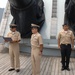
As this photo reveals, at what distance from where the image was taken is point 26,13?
970cm

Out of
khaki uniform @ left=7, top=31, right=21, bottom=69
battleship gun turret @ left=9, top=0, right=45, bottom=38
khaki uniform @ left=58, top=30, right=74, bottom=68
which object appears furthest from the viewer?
battleship gun turret @ left=9, top=0, right=45, bottom=38

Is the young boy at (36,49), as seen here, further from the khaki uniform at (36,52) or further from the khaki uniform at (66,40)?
the khaki uniform at (66,40)

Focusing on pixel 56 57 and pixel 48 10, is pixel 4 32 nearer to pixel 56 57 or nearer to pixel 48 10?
pixel 48 10

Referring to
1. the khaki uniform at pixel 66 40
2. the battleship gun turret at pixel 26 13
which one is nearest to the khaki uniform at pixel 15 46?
the khaki uniform at pixel 66 40

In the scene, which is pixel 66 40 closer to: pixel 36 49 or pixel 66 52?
pixel 66 52

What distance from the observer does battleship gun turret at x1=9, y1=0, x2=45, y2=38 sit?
9200mm

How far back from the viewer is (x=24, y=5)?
9.17 m

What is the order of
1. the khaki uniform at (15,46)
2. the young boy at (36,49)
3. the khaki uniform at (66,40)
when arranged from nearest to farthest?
the young boy at (36,49) → the khaki uniform at (15,46) → the khaki uniform at (66,40)

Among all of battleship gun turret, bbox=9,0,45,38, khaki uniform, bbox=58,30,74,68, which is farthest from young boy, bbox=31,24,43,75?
battleship gun turret, bbox=9,0,45,38

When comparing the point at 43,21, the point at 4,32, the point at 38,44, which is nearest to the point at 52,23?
the point at 43,21

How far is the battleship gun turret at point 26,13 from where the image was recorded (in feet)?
30.2

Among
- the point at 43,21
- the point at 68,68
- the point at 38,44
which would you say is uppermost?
the point at 43,21

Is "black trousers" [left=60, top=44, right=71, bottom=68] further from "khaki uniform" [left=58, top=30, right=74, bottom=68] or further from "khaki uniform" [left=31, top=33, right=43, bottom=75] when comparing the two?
"khaki uniform" [left=31, top=33, right=43, bottom=75]

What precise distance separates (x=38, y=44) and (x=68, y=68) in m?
1.66
